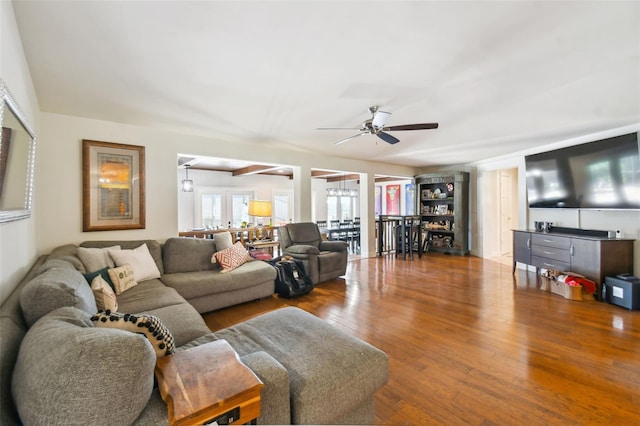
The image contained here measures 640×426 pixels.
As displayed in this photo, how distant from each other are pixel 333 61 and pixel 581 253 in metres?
4.26

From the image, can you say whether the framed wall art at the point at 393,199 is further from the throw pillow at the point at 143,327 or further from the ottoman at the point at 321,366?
the throw pillow at the point at 143,327

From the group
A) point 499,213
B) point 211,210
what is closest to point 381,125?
point 499,213

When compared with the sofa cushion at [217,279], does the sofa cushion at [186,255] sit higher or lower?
higher

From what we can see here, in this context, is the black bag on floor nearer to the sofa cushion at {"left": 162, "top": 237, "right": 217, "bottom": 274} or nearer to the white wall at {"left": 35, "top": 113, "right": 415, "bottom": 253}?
the sofa cushion at {"left": 162, "top": 237, "right": 217, "bottom": 274}

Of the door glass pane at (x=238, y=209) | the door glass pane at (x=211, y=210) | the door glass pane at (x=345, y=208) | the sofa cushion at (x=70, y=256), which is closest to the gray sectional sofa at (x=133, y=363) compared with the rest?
the sofa cushion at (x=70, y=256)

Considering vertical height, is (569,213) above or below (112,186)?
below

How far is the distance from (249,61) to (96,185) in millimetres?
2680

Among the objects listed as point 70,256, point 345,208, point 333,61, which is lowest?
point 70,256

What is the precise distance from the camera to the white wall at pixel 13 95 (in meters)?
1.47

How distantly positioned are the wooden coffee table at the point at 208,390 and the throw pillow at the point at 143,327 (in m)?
0.06

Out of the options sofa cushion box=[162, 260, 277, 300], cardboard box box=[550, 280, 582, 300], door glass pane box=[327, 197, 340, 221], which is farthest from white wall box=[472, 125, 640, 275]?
door glass pane box=[327, 197, 340, 221]

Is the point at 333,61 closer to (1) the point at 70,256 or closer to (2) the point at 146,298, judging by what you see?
(2) the point at 146,298

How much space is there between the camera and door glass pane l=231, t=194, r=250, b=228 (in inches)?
318

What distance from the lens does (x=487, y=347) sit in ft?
7.88
